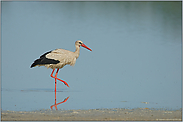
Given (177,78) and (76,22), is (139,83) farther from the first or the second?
(76,22)

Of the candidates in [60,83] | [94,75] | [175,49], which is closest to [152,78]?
[94,75]

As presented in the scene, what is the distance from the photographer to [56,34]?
66.8 feet

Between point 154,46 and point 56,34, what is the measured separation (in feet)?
18.2

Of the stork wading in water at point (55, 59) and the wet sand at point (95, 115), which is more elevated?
the stork wading in water at point (55, 59)

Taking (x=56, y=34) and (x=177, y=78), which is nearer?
(x=177, y=78)

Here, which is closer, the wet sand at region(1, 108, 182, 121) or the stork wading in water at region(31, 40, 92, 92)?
the wet sand at region(1, 108, 182, 121)

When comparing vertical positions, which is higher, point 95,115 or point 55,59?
point 55,59

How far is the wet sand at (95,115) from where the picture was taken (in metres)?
7.56

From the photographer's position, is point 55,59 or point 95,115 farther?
point 55,59

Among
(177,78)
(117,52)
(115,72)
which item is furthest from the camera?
(117,52)

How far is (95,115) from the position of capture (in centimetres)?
784

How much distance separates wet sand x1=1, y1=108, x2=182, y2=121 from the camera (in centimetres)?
756

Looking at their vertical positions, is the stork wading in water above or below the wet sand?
above

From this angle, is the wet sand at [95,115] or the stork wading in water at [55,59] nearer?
the wet sand at [95,115]
